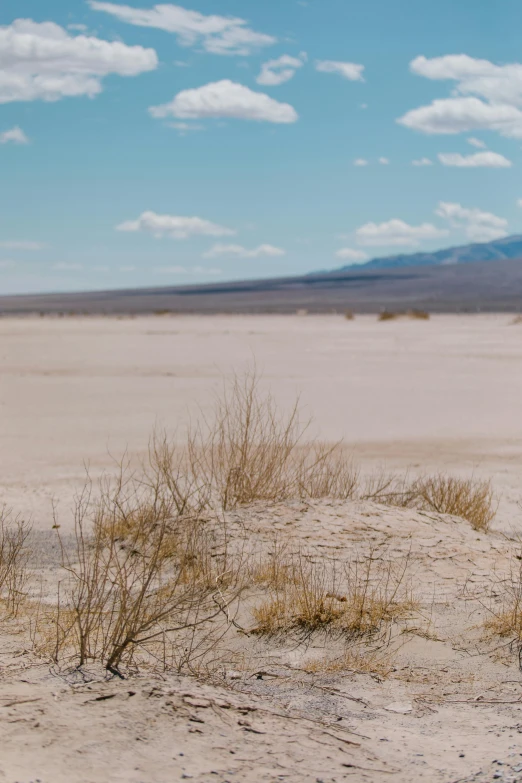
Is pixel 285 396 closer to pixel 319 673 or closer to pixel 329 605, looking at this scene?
pixel 329 605

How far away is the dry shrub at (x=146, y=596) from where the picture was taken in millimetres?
4590

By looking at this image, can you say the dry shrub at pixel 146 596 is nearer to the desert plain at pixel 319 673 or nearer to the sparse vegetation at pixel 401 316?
the desert plain at pixel 319 673

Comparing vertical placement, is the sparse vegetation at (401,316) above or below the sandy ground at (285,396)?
above

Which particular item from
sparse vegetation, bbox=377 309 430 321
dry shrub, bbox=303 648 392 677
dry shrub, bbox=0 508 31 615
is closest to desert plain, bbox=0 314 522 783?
dry shrub, bbox=303 648 392 677

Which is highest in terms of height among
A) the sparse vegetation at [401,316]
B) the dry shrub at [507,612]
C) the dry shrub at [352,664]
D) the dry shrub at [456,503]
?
the sparse vegetation at [401,316]

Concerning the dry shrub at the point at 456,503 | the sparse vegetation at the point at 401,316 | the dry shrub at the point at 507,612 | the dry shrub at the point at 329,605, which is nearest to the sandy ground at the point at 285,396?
the dry shrub at the point at 456,503

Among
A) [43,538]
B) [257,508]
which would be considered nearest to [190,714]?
[257,508]

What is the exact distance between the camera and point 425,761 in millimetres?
3672

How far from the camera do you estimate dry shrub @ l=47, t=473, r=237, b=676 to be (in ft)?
15.1

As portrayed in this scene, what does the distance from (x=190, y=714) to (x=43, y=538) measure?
4.15 m

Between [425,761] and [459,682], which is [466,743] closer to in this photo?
[425,761]

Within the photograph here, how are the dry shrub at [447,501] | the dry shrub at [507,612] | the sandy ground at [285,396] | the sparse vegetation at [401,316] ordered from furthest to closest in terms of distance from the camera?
1. the sparse vegetation at [401,316]
2. the sandy ground at [285,396]
3. the dry shrub at [447,501]
4. the dry shrub at [507,612]

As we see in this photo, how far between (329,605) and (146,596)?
3.20 feet

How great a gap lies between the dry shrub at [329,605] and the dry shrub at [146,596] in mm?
252
